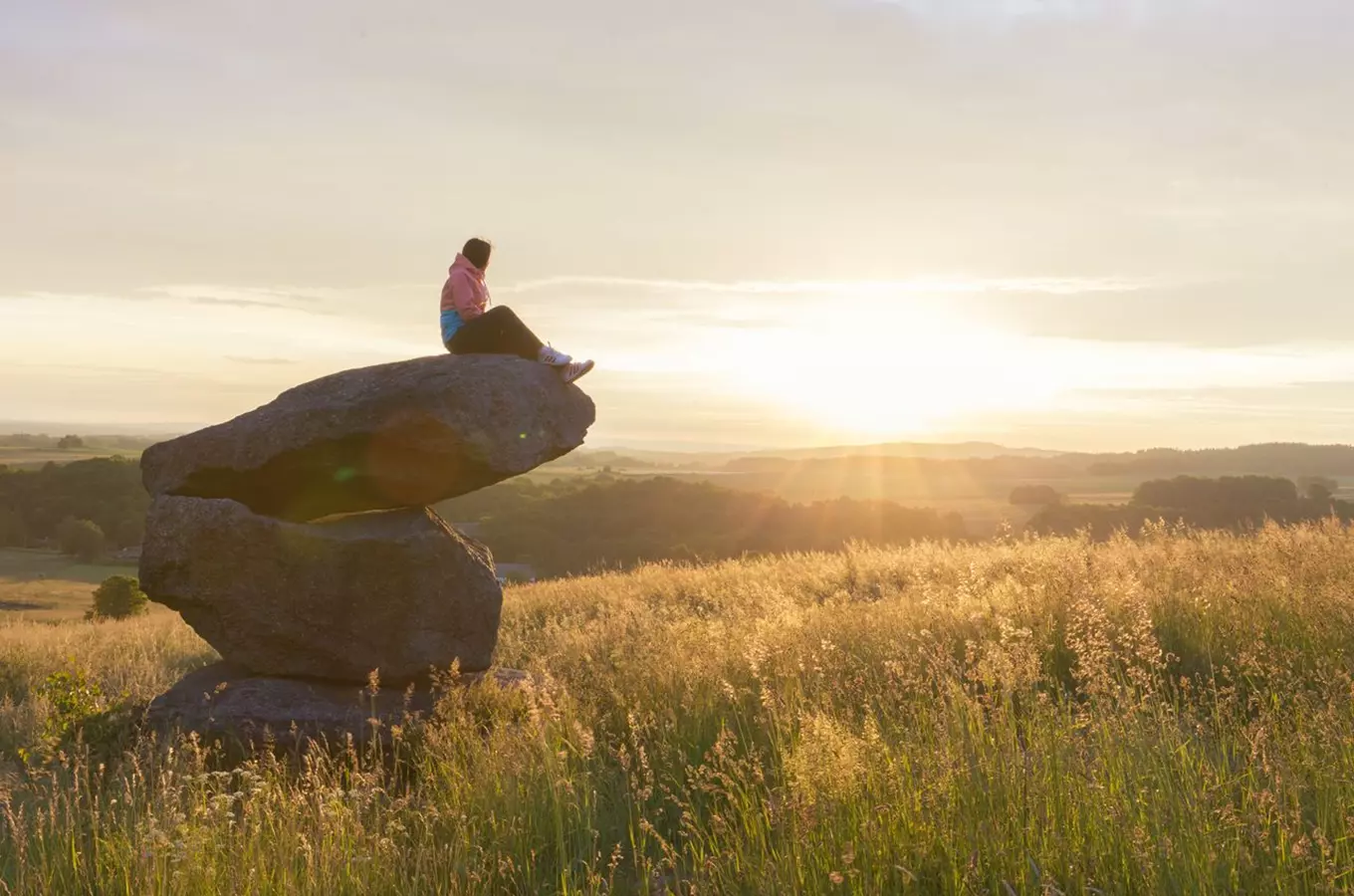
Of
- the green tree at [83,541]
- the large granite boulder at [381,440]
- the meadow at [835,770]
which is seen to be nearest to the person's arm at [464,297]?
the large granite boulder at [381,440]

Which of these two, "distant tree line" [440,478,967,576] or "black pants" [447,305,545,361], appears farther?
"distant tree line" [440,478,967,576]

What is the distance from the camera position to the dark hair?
10.6 meters

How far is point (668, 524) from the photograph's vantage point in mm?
62250

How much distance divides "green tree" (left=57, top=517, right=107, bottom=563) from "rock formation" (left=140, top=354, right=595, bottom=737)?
5886 centimetres

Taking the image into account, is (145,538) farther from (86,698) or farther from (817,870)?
(817,870)

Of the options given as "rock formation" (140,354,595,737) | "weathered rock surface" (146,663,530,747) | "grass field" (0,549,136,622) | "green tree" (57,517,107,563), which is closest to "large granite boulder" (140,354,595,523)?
"rock formation" (140,354,595,737)

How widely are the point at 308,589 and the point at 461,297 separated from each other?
11.4 feet

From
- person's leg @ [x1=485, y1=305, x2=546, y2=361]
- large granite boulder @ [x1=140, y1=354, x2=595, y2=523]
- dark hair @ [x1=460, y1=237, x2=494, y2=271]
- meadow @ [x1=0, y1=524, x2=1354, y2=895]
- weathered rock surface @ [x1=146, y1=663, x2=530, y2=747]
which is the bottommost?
weathered rock surface @ [x1=146, y1=663, x2=530, y2=747]

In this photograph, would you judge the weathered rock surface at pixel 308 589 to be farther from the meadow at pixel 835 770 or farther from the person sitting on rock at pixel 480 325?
the person sitting on rock at pixel 480 325

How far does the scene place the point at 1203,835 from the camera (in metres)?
3.69

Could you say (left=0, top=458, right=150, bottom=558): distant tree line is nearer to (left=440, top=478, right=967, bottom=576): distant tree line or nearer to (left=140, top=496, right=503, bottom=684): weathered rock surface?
(left=440, top=478, right=967, bottom=576): distant tree line

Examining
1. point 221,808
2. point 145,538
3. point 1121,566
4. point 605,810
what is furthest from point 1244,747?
point 145,538

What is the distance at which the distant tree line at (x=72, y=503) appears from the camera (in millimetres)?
65125

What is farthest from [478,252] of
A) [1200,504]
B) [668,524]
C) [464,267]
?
[668,524]
